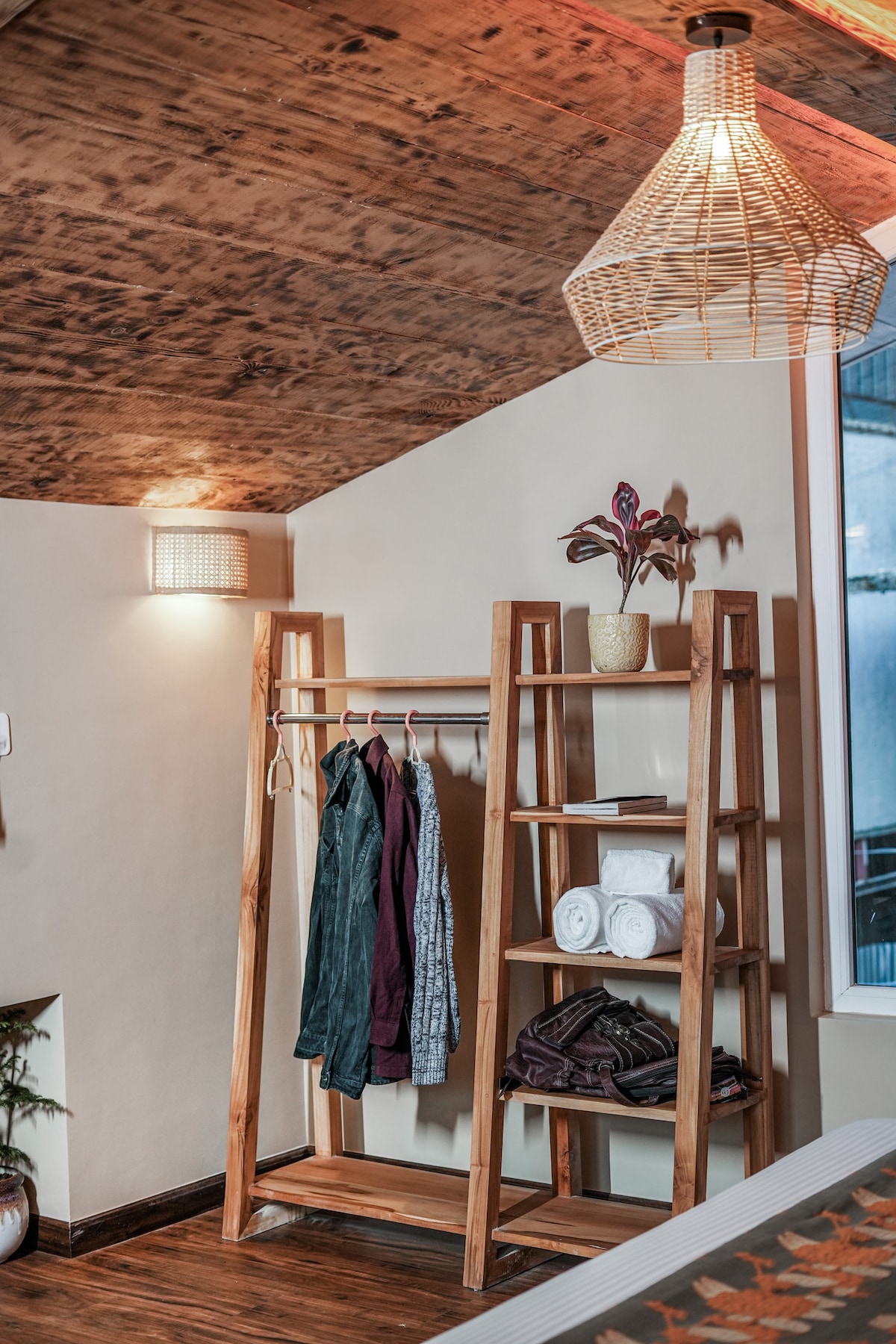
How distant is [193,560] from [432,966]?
4.29ft

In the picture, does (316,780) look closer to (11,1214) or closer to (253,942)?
(253,942)

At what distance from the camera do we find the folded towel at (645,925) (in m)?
3.11

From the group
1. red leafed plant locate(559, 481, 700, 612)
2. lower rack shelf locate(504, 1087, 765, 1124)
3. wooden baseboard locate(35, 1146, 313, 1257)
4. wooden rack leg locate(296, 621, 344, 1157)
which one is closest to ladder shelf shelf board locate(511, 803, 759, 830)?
red leafed plant locate(559, 481, 700, 612)

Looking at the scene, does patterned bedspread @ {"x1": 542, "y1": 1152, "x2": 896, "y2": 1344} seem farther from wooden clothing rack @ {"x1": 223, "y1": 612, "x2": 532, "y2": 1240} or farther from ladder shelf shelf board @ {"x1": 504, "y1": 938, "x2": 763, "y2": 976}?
wooden clothing rack @ {"x1": 223, "y1": 612, "x2": 532, "y2": 1240}

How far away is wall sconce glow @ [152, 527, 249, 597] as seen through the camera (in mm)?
3873

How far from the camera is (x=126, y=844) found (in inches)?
151

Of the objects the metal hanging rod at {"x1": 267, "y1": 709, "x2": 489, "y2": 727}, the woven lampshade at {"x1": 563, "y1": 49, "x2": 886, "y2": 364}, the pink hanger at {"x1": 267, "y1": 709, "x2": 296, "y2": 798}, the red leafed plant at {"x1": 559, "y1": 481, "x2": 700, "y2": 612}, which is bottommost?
the pink hanger at {"x1": 267, "y1": 709, "x2": 296, "y2": 798}

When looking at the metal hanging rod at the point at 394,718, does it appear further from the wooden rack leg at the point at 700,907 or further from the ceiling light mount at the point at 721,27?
the ceiling light mount at the point at 721,27

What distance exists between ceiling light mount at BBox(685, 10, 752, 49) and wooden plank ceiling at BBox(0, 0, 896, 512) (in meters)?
0.09

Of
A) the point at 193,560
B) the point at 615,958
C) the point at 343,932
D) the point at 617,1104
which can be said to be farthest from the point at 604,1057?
the point at 193,560

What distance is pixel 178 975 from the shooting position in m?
3.95

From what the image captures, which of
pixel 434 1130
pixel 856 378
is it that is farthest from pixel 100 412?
pixel 434 1130

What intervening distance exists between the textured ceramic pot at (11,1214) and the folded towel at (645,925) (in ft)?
5.49

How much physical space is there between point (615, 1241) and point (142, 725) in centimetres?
184
